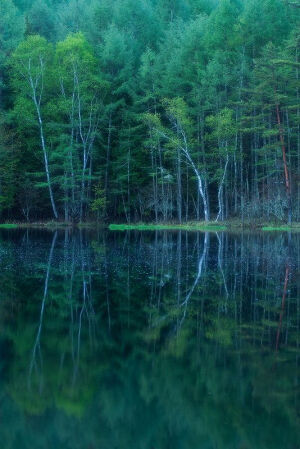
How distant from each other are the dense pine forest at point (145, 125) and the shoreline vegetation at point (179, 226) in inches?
45.1

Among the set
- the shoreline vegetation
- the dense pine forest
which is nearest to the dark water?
the shoreline vegetation

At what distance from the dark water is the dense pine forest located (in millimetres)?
26104

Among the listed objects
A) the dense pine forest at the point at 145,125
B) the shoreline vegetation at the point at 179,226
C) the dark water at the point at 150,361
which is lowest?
the dark water at the point at 150,361

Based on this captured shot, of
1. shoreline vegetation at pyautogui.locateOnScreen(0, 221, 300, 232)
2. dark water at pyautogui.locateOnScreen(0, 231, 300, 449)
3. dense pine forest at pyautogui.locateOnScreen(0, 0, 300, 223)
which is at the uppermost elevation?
dense pine forest at pyautogui.locateOnScreen(0, 0, 300, 223)

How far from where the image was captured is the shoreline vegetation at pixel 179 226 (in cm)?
3559

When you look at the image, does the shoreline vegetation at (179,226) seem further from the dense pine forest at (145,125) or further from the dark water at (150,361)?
the dark water at (150,361)

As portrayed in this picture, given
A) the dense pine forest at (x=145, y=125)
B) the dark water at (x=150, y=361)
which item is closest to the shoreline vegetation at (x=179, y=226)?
the dense pine forest at (x=145, y=125)

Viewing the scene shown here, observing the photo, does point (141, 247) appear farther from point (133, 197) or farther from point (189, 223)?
point (133, 197)

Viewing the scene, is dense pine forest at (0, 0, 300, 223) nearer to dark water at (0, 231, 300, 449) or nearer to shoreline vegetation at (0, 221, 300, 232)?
shoreline vegetation at (0, 221, 300, 232)

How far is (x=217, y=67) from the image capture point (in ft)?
132

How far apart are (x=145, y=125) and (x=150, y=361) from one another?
37.7m

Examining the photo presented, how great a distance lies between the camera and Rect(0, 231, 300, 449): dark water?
5.62m

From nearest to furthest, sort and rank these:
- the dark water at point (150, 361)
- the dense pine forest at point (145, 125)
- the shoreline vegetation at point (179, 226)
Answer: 1. the dark water at point (150, 361)
2. the shoreline vegetation at point (179, 226)
3. the dense pine forest at point (145, 125)

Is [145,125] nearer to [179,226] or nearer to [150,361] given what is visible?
[179,226]
